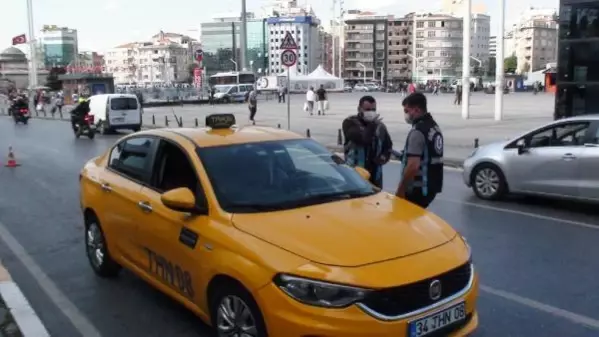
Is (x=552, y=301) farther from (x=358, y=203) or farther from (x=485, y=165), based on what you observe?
(x=485, y=165)

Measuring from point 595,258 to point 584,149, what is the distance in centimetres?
268

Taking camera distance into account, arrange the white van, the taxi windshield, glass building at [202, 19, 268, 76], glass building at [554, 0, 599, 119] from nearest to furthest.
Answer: the taxi windshield → glass building at [554, 0, 599, 119] → the white van → glass building at [202, 19, 268, 76]

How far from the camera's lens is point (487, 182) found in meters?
10.1

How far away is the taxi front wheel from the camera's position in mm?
3742

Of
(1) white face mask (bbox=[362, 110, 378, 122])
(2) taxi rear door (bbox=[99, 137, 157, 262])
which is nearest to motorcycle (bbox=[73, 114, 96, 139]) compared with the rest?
(2) taxi rear door (bbox=[99, 137, 157, 262])

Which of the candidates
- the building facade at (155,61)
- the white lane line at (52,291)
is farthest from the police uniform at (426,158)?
the building facade at (155,61)

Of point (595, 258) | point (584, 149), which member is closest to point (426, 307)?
point (595, 258)

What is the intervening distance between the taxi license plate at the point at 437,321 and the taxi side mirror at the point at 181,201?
67.3 inches

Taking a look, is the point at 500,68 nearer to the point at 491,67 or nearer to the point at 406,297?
the point at 406,297

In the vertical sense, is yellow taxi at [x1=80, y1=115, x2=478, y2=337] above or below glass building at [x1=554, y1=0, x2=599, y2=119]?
below

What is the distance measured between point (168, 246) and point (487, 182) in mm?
6801

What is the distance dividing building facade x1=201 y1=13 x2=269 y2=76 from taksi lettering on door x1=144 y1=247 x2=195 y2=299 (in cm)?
13042

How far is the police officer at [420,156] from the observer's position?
569 cm

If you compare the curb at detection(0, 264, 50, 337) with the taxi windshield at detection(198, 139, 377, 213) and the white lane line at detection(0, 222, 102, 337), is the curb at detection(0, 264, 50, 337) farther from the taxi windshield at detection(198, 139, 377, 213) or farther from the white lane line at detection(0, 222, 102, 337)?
the taxi windshield at detection(198, 139, 377, 213)
